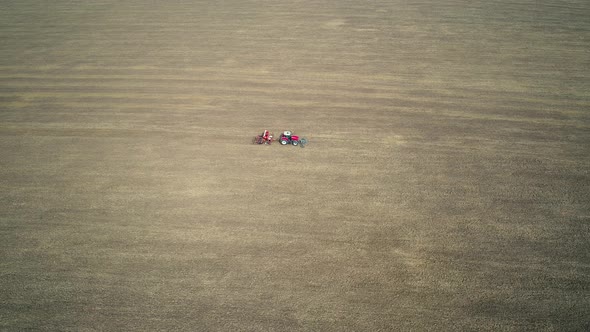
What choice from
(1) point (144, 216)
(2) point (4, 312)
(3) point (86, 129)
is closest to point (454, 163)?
(1) point (144, 216)

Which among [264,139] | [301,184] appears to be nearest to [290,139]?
[264,139]

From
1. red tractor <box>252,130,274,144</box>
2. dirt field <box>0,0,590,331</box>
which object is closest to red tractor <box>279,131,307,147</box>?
dirt field <box>0,0,590,331</box>

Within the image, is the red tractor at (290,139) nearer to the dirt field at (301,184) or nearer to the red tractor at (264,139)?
the dirt field at (301,184)

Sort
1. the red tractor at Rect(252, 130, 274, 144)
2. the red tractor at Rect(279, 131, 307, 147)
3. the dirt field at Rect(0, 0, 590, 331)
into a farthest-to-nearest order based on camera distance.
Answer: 1. the red tractor at Rect(252, 130, 274, 144)
2. the red tractor at Rect(279, 131, 307, 147)
3. the dirt field at Rect(0, 0, 590, 331)

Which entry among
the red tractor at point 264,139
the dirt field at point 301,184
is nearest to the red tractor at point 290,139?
the dirt field at point 301,184

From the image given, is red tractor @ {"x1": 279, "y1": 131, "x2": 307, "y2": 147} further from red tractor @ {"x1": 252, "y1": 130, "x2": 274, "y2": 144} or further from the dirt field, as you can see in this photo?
red tractor @ {"x1": 252, "y1": 130, "x2": 274, "y2": 144}

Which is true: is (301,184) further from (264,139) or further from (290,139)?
(264,139)
